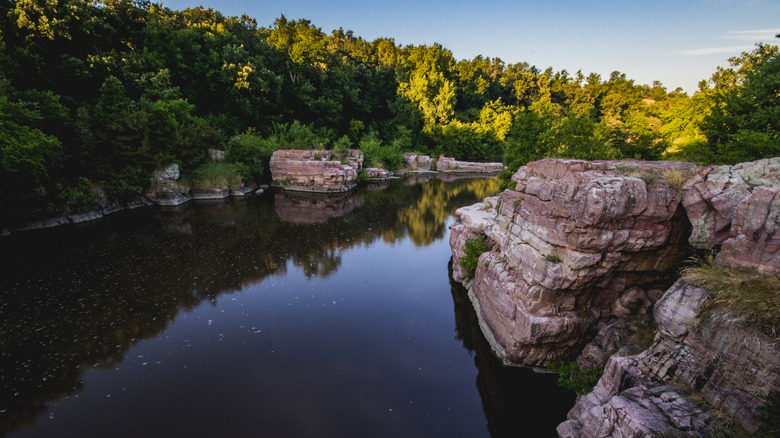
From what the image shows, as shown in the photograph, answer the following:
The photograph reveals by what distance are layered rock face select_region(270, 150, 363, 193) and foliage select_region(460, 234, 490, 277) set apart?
22.6 m

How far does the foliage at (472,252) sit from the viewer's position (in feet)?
41.0

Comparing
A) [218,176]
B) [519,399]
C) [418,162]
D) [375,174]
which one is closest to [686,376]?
[519,399]

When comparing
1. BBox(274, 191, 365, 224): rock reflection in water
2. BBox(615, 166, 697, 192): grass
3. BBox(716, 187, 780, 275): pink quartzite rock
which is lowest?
BBox(274, 191, 365, 224): rock reflection in water

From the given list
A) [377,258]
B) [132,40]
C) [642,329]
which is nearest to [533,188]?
[642,329]

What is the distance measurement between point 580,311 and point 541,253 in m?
1.80

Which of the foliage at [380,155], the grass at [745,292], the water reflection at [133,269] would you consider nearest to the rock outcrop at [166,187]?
the water reflection at [133,269]

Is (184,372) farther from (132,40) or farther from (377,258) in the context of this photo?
(132,40)

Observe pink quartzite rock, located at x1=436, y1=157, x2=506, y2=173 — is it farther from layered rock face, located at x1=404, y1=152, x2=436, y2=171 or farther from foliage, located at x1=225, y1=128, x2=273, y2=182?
foliage, located at x1=225, y1=128, x2=273, y2=182

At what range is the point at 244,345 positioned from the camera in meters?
9.77

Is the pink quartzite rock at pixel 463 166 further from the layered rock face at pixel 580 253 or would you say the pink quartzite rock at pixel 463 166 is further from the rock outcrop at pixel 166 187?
the layered rock face at pixel 580 253

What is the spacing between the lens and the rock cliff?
14.5 ft

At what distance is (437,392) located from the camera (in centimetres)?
830

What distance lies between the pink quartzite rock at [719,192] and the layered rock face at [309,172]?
29.3 metres

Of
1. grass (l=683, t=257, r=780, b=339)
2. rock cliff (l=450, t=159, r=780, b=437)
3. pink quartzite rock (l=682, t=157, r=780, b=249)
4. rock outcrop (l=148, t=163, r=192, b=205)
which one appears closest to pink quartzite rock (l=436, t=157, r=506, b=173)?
rock outcrop (l=148, t=163, r=192, b=205)
